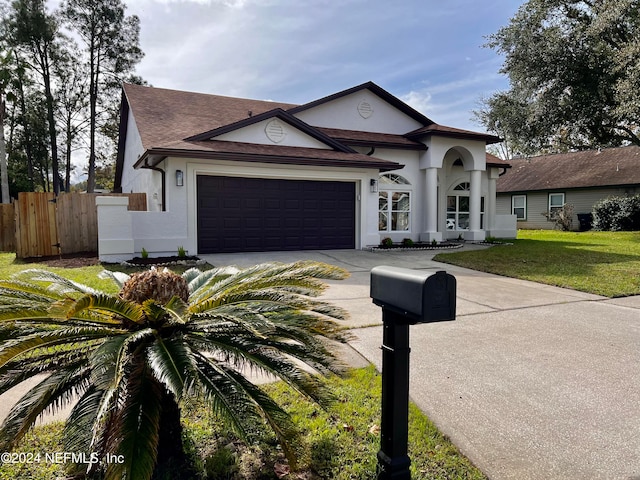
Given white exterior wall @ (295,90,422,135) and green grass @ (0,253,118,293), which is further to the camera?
white exterior wall @ (295,90,422,135)

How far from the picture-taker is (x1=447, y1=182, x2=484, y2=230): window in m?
17.8

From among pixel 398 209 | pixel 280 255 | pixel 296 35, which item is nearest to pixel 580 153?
pixel 398 209

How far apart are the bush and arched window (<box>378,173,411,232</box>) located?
1471cm

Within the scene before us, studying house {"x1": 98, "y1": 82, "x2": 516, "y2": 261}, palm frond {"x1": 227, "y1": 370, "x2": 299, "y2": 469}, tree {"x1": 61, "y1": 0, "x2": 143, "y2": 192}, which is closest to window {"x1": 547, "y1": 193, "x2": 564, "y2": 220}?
house {"x1": 98, "y1": 82, "x2": 516, "y2": 261}

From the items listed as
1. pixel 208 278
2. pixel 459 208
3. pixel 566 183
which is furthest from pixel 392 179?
pixel 566 183

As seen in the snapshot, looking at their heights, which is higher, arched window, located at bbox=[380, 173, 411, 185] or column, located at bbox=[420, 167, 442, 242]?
arched window, located at bbox=[380, 173, 411, 185]

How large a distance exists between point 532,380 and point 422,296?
2.52 m

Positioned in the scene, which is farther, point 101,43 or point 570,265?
point 101,43

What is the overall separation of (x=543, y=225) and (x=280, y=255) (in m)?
23.5

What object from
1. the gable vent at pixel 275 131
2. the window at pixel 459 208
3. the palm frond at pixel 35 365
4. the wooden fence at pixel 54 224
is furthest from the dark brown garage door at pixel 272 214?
the palm frond at pixel 35 365

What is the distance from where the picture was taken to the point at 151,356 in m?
1.85

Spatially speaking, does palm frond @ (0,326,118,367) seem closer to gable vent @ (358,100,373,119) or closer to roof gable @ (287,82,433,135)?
roof gable @ (287,82,433,135)

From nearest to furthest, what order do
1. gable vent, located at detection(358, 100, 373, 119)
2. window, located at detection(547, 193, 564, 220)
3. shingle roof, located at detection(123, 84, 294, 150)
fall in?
shingle roof, located at detection(123, 84, 294, 150), gable vent, located at detection(358, 100, 373, 119), window, located at detection(547, 193, 564, 220)

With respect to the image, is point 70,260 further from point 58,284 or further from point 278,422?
point 278,422
